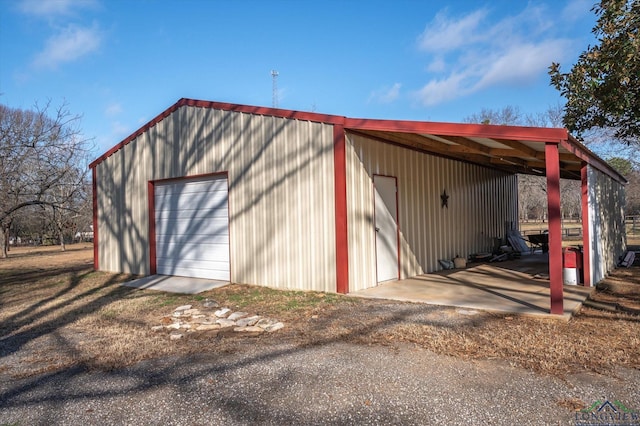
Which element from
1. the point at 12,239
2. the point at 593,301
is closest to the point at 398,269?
the point at 593,301

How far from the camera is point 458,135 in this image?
5.81 meters

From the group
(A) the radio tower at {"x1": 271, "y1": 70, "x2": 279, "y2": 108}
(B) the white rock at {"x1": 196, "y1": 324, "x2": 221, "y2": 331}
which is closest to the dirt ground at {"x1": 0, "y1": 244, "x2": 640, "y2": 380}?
(B) the white rock at {"x1": 196, "y1": 324, "x2": 221, "y2": 331}

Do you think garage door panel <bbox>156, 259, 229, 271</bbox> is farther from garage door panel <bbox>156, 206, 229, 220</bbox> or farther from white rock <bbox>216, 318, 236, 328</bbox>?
white rock <bbox>216, 318, 236, 328</bbox>

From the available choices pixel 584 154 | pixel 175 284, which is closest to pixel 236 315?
pixel 175 284

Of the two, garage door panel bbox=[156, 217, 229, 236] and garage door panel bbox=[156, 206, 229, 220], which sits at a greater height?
garage door panel bbox=[156, 206, 229, 220]

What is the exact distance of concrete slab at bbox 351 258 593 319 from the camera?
5.72 meters

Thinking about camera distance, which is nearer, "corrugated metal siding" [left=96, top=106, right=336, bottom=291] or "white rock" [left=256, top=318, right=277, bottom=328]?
"white rock" [left=256, top=318, right=277, bottom=328]

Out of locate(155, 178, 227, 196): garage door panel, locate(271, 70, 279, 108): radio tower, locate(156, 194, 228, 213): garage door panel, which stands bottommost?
locate(156, 194, 228, 213): garage door panel

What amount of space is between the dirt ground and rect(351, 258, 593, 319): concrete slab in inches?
10.6

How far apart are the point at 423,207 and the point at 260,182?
3.53 metres

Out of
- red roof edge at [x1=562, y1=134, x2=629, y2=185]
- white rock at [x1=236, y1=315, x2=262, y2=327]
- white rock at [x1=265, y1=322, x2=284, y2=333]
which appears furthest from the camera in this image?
red roof edge at [x1=562, y1=134, x2=629, y2=185]

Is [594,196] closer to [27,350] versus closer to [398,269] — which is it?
[398,269]

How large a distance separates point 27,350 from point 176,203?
529cm

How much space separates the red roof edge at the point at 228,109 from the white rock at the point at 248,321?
330 centimetres
